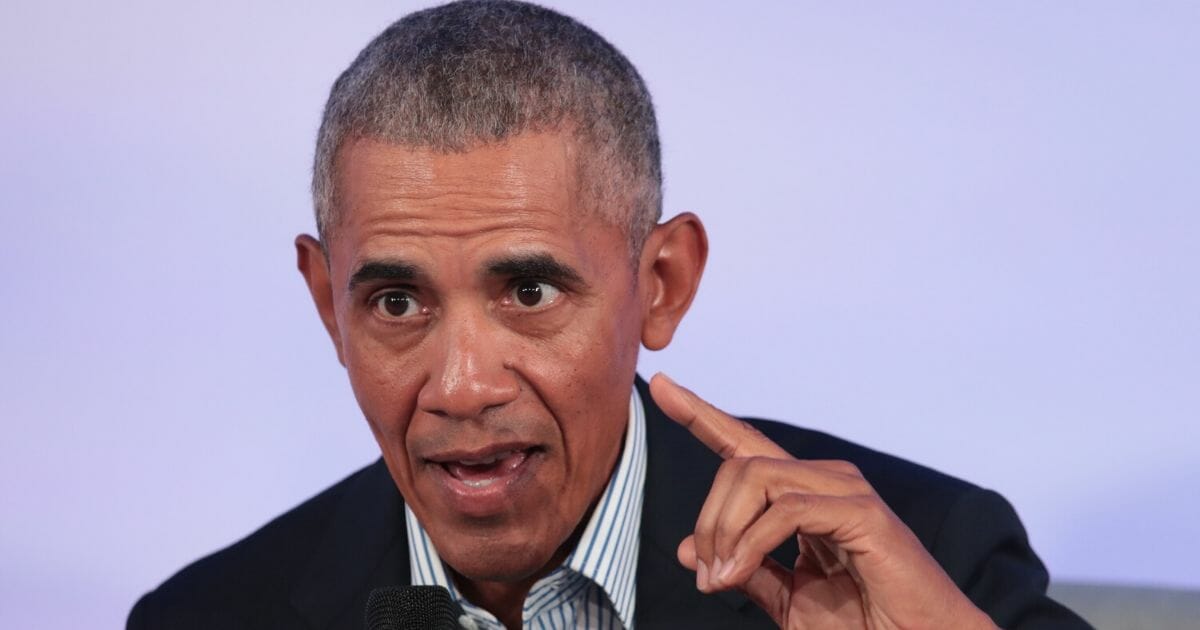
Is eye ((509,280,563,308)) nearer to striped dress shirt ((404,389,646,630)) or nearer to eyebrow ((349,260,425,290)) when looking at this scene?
eyebrow ((349,260,425,290))

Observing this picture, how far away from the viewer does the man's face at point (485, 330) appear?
228 cm

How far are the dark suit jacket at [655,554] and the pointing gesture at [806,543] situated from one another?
353 millimetres

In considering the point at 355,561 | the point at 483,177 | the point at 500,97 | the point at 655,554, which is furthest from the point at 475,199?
the point at 355,561

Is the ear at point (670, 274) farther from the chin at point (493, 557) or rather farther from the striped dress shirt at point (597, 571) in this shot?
the chin at point (493, 557)

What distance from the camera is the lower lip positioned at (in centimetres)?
234

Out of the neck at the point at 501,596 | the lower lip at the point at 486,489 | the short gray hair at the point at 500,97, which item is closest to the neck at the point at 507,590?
the neck at the point at 501,596

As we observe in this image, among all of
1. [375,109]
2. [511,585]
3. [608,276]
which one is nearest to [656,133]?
[608,276]

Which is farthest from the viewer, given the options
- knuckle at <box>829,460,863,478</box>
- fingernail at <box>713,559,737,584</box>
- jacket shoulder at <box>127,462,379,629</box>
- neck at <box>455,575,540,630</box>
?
jacket shoulder at <box>127,462,379,629</box>

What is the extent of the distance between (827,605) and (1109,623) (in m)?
0.74

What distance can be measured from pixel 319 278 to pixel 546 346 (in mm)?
441

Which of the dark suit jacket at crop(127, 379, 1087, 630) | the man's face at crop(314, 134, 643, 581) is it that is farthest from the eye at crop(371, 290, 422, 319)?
the dark suit jacket at crop(127, 379, 1087, 630)

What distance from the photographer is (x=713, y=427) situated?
7.11ft

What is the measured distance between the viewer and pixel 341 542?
2.85 meters

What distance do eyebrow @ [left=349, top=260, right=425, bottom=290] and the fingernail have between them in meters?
0.60
